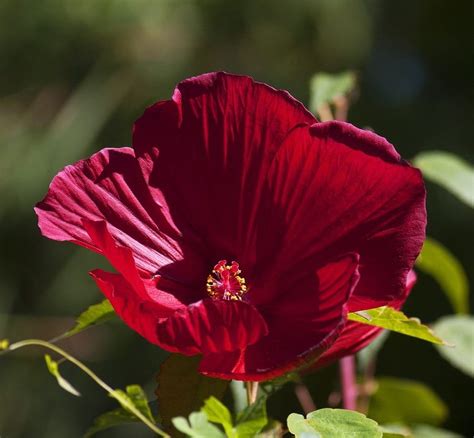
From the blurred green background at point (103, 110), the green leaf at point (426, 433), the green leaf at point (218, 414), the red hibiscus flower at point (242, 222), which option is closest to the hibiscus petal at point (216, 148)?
the red hibiscus flower at point (242, 222)

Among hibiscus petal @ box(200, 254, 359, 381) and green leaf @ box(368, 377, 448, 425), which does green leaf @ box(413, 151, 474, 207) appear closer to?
green leaf @ box(368, 377, 448, 425)

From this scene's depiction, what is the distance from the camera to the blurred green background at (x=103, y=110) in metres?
2.70

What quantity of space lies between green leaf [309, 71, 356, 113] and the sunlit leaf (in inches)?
13.2

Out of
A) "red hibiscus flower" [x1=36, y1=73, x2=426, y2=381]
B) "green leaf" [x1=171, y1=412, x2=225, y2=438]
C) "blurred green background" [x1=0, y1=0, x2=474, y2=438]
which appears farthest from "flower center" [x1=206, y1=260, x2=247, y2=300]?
"blurred green background" [x1=0, y1=0, x2=474, y2=438]

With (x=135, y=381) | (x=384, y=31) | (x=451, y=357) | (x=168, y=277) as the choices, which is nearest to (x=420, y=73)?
(x=384, y=31)

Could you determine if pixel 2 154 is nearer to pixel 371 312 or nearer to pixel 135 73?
pixel 135 73

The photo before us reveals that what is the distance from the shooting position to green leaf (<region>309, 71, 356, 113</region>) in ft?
2.69

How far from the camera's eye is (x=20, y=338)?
2375mm

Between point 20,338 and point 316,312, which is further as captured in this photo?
point 20,338

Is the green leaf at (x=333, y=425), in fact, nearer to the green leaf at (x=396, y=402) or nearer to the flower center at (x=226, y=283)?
the flower center at (x=226, y=283)

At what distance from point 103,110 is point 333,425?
2286mm

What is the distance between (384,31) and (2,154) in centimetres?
132

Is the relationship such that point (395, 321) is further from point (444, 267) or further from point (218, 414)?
point (444, 267)

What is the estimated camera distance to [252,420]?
0.50 meters
